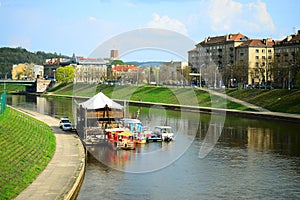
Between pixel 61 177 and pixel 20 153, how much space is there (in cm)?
515

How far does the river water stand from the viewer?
24.0 metres

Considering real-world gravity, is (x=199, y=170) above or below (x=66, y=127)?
below

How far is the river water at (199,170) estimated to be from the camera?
23969 mm

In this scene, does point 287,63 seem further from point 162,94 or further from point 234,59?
point 234,59

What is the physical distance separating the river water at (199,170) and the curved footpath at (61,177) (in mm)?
819

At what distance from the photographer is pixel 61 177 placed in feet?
78.9

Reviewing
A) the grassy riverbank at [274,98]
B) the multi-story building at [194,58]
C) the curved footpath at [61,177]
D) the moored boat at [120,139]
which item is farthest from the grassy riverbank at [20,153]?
the multi-story building at [194,58]

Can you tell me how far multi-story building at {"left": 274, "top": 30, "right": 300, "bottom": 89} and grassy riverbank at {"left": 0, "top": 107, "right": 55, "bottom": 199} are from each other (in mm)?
52885

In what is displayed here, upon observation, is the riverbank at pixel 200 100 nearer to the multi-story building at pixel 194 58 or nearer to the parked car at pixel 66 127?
the parked car at pixel 66 127

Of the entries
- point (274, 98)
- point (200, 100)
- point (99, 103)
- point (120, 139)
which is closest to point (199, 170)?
point (120, 139)

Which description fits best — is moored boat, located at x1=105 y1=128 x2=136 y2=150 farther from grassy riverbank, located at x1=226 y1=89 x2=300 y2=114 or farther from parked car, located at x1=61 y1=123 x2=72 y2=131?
grassy riverbank, located at x1=226 y1=89 x2=300 y2=114

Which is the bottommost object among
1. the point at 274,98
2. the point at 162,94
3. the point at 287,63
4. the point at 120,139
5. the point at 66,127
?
the point at 120,139

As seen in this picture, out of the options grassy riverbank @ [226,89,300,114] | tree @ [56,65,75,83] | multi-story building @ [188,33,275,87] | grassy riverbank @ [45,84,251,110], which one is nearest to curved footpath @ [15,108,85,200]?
grassy riverbank @ [226,89,300,114]

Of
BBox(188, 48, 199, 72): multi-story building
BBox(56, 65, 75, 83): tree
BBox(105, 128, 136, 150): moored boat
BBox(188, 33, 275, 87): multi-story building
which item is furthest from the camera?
BBox(56, 65, 75, 83): tree
